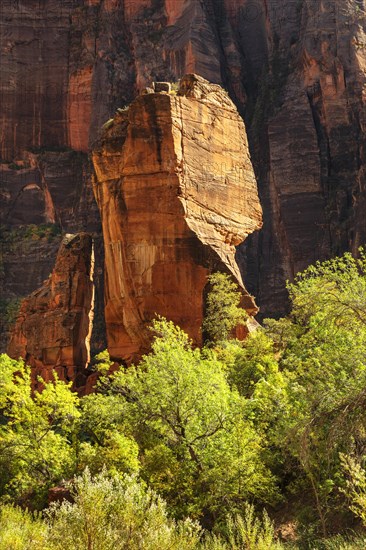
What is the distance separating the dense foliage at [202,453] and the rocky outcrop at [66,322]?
1611 centimetres

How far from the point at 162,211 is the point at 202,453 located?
16.8 m

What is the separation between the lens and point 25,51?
95438 millimetres

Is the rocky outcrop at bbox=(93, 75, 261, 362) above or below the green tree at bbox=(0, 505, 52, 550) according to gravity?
above

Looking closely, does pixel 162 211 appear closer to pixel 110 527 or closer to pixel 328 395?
pixel 328 395

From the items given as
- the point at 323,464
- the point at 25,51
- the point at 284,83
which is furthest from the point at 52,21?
the point at 323,464

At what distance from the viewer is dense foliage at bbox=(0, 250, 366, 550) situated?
1747 cm

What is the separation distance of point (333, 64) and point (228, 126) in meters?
41.1

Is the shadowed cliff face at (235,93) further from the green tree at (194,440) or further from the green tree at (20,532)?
the green tree at (20,532)

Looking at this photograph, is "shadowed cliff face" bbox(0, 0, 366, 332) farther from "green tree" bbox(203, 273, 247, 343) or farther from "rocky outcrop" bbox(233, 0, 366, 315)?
"green tree" bbox(203, 273, 247, 343)

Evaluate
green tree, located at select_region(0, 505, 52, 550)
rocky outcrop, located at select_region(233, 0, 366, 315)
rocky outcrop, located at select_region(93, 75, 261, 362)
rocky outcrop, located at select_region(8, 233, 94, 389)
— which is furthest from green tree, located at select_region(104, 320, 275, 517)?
rocky outcrop, located at select_region(233, 0, 366, 315)

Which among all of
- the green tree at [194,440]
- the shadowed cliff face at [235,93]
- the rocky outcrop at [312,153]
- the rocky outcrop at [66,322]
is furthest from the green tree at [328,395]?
the rocky outcrop at [312,153]

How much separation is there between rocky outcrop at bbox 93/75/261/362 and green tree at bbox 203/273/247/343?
441 millimetres

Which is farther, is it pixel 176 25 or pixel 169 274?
pixel 176 25

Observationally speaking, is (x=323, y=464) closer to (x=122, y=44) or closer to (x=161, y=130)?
(x=161, y=130)
